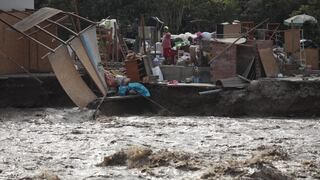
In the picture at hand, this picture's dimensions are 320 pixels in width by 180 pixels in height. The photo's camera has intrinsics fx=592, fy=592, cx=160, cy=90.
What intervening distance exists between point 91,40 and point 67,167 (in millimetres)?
8553

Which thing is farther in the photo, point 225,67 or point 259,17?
point 259,17

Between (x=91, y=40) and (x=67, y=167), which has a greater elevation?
(x=91, y=40)

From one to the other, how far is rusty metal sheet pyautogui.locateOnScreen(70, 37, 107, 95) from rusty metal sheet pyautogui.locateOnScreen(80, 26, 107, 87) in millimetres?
102

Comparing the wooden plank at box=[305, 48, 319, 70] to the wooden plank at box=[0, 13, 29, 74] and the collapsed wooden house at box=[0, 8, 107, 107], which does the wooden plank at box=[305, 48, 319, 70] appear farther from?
the wooden plank at box=[0, 13, 29, 74]

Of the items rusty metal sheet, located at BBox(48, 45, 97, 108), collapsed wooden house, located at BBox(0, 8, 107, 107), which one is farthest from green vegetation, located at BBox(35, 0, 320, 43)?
rusty metal sheet, located at BBox(48, 45, 97, 108)

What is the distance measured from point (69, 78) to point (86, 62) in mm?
858

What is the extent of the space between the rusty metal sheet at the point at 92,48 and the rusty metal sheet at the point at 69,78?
0.71 meters

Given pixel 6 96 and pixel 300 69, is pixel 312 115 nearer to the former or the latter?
pixel 300 69

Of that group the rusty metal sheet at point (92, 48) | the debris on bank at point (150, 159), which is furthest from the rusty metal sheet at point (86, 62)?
the debris on bank at point (150, 159)

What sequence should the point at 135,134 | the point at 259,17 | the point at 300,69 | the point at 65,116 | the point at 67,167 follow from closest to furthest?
the point at 67,167 < the point at 135,134 < the point at 65,116 < the point at 300,69 < the point at 259,17

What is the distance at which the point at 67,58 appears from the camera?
1792 centimetres

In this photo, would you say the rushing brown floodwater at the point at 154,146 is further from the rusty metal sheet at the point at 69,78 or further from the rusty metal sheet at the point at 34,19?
the rusty metal sheet at the point at 34,19

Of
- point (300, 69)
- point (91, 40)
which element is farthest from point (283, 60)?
point (91, 40)

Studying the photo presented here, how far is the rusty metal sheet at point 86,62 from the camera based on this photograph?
59.8ft
